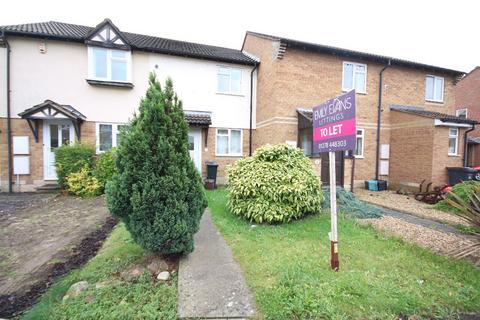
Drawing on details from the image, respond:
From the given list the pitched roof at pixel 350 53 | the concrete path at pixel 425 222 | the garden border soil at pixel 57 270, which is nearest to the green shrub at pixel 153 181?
the garden border soil at pixel 57 270

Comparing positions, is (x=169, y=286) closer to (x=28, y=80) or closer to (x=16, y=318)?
(x=16, y=318)

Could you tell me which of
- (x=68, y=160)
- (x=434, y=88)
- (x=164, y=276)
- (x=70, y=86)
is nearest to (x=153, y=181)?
(x=164, y=276)

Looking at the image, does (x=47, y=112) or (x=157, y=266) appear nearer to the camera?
(x=157, y=266)

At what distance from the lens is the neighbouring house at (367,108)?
10719mm

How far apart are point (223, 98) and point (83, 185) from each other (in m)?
7.52

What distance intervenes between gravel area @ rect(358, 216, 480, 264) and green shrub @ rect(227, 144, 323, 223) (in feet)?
5.00

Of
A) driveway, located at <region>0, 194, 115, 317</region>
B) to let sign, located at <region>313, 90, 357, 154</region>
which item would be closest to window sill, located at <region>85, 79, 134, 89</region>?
driveway, located at <region>0, 194, 115, 317</region>

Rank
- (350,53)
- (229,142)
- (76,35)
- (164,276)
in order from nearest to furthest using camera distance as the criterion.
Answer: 1. (164,276)
2. (76,35)
3. (350,53)
4. (229,142)

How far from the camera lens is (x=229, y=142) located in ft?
41.8

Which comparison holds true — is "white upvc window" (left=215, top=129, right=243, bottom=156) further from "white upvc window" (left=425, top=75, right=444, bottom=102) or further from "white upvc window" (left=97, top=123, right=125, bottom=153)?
"white upvc window" (left=425, top=75, right=444, bottom=102)

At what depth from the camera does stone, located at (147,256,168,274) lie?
347 centimetres

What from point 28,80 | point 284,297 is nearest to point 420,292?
point 284,297

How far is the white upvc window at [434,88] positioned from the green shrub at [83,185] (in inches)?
693

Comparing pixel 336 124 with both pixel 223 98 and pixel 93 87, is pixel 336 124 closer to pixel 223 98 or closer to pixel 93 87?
pixel 223 98
